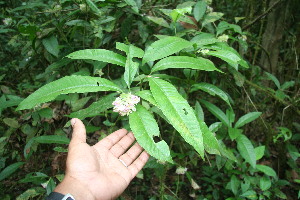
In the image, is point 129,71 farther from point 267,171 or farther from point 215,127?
point 267,171

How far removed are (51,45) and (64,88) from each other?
2.92 ft

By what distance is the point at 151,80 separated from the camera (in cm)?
121

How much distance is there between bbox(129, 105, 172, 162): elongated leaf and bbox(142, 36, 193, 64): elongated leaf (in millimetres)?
335

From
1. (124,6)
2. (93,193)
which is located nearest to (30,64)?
(124,6)

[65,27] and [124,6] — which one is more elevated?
[124,6]

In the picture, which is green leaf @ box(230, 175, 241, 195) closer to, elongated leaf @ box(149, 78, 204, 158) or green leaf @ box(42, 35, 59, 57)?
elongated leaf @ box(149, 78, 204, 158)

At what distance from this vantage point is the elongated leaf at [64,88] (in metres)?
1.11

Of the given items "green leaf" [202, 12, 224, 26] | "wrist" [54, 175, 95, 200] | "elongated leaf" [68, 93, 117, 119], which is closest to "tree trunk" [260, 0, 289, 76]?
"green leaf" [202, 12, 224, 26]

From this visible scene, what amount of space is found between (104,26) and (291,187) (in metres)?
2.55

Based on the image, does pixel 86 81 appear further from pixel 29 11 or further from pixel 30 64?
pixel 29 11

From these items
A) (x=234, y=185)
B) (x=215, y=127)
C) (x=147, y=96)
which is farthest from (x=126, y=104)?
(x=234, y=185)

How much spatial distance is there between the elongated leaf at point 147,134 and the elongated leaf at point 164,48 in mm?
335

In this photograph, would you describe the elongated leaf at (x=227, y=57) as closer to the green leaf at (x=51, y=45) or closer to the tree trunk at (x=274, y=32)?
the green leaf at (x=51, y=45)

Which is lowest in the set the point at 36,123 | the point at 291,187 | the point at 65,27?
the point at 291,187
